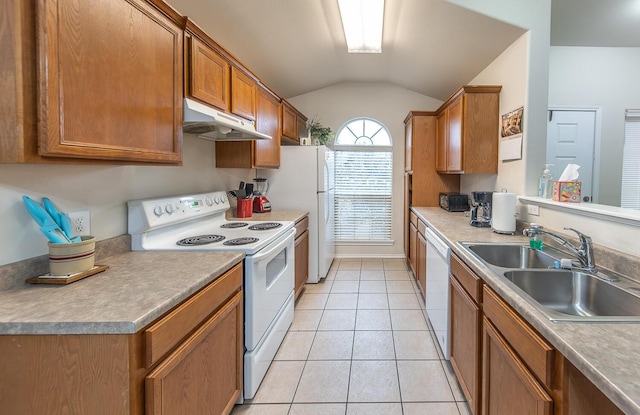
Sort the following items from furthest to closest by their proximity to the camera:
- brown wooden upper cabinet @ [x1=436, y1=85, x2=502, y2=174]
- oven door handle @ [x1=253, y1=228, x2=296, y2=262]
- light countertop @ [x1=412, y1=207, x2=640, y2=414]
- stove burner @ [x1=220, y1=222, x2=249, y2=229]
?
brown wooden upper cabinet @ [x1=436, y1=85, x2=502, y2=174]
stove burner @ [x1=220, y1=222, x2=249, y2=229]
oven door handle @ [x1=253, y1=228, x2=296, y2=262]
light countertop @ [x1=412, y1=207, x2=640, y2=414]

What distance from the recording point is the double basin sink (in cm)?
113

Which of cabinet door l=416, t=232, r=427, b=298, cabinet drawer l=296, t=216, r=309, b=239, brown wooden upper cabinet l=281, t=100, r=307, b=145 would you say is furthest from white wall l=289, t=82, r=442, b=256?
cabinet drawer l=296, t=216, r=309, b=239

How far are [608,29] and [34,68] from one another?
4.31m

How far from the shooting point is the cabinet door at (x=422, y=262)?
3080 mm

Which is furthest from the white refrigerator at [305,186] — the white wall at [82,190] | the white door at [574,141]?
the white door at [574,141]

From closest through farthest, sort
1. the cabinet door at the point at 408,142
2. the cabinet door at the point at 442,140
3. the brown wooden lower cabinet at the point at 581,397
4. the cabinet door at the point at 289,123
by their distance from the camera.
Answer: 1. the brown wooden lower cabinet at the point at 581,397
2. the cabinet door at the point at 442,140
3. the cabinet door at the point at 289,123
4. the cabinet door at the point at 408,142

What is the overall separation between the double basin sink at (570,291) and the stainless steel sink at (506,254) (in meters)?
0.05

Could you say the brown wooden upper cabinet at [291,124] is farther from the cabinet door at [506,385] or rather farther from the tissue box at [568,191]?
the cabinet door at [506,385]

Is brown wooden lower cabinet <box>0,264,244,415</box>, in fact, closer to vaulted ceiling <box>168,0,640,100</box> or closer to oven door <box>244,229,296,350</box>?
oven door <box>244,229,296,350</box>

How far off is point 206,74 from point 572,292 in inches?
88.4

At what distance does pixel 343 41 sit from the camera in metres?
3.46

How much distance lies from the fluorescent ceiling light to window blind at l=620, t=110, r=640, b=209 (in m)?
2.82

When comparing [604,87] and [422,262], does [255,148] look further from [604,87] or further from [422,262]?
[604,87]

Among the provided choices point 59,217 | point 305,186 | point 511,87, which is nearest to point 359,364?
point 59,217
